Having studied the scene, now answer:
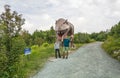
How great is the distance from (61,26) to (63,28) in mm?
223

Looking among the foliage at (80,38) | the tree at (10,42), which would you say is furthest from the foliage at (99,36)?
the tree at (10,42)

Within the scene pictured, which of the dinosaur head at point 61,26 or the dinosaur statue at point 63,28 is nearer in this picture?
the dinosaur statue at point 63,28

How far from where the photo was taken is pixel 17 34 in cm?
1395

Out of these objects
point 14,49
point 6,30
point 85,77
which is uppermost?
point 6,30

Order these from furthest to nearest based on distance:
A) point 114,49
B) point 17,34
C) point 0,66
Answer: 1. point 114,49
2. point 17,34
3. point 0,66

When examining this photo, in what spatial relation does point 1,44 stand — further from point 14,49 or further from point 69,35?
point 69,35

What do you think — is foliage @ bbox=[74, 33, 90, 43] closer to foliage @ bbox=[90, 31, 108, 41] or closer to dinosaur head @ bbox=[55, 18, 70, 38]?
foliage @ bbox=[90, 31, 108, 41]

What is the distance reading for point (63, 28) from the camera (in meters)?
21.6

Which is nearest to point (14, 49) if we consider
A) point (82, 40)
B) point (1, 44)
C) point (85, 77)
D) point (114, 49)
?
point (1, 44)

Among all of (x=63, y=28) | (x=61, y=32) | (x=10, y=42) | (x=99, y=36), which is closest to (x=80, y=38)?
(x=99, y=36)

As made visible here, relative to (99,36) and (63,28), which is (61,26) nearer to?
(63,28)

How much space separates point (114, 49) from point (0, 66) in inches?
585

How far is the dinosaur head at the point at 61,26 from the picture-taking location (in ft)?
70.2

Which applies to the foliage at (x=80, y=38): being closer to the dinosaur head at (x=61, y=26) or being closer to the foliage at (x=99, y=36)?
the foliage at (x=99, y=36)
